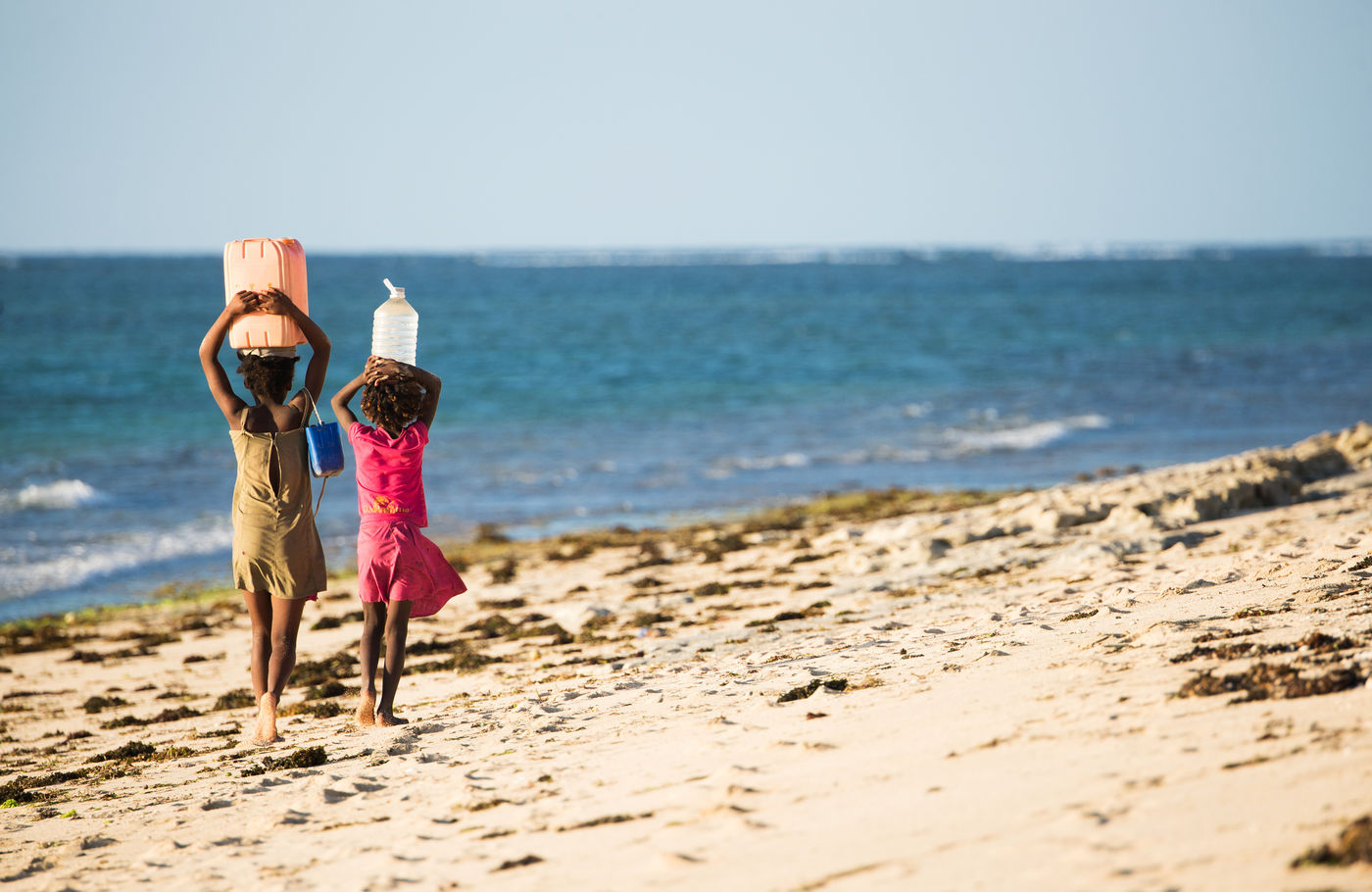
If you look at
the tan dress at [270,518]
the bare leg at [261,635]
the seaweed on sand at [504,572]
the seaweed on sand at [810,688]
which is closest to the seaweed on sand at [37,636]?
the seaweed on sand at [504,572]

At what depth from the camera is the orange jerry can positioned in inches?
198

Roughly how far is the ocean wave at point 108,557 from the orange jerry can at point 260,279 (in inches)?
327

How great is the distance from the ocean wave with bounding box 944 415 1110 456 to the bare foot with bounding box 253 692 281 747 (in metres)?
14.7

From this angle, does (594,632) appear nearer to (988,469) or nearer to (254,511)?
(254,511)

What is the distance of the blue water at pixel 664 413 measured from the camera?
14.6 metres

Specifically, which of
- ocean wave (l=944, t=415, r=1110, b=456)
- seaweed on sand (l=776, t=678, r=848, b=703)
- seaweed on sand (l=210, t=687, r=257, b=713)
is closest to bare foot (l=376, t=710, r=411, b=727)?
seaweed on sand (l=210, t=687, r=257, b=713)

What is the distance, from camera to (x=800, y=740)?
13.4 feet

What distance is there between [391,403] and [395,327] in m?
0.39

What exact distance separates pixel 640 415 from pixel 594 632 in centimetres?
1579

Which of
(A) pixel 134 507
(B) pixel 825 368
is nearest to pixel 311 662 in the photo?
(A) pixel 134 507

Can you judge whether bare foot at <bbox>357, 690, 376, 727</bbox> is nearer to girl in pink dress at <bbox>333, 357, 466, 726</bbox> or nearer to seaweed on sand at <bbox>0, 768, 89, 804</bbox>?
girl in pink dress at <bbox>333, 357, 466, 726</bbox>

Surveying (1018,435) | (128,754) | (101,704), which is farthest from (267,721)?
(1018,435)

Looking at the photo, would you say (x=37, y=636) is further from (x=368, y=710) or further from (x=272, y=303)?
(x=272, y=303)

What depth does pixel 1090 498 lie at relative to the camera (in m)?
9.43
